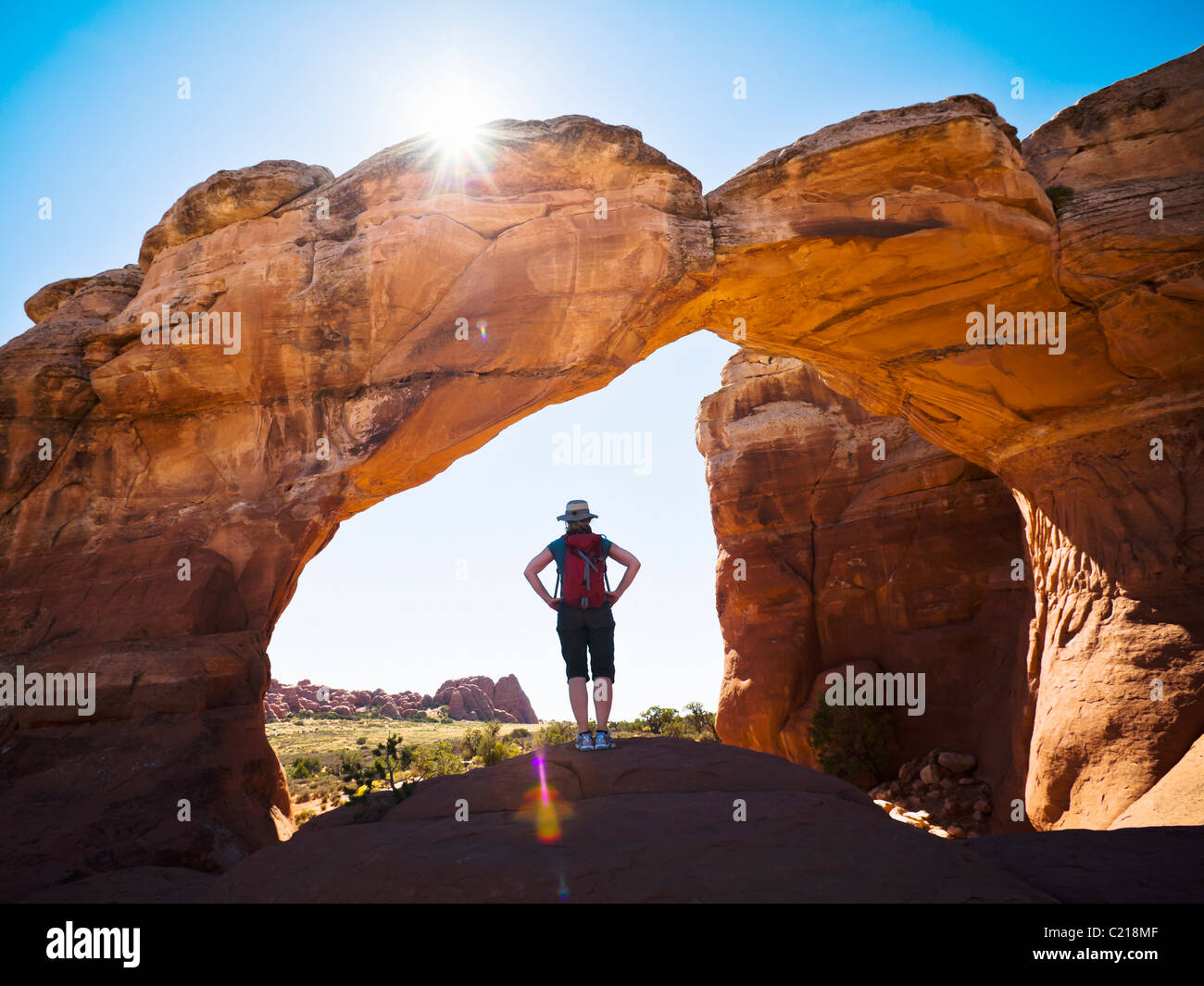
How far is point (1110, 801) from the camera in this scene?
888 centimetres

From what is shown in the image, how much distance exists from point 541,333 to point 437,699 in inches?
2257

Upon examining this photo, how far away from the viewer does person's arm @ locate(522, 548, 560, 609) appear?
646 centimetres

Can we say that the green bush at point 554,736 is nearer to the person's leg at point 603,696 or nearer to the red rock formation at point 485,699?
the person's leg at point 603,696

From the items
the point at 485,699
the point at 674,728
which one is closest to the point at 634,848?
the point at 674,728

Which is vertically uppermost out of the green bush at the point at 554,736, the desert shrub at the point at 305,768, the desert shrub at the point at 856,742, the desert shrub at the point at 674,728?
the desert shrub at the point at 856,742

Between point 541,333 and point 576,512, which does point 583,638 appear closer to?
point 576,512

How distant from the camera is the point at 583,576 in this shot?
631cm

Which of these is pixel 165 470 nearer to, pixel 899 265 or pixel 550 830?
pixel 550 830

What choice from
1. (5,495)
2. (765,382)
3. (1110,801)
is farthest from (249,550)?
(765,382)

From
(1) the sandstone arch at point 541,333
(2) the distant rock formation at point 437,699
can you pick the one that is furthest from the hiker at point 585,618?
(2) the distant rock formation at point 437,699

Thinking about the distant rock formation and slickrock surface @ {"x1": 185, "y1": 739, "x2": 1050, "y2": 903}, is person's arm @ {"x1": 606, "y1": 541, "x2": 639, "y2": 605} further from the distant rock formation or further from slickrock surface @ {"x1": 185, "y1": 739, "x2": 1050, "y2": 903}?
the distant rock formation

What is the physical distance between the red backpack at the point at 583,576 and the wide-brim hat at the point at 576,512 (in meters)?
0.20

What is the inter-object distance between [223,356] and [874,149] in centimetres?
908

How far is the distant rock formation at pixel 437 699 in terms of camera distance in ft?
188
